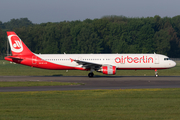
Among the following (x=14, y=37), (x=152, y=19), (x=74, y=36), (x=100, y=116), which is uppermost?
(x=152, y=19)

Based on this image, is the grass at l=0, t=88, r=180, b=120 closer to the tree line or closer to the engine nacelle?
the engine nacelle

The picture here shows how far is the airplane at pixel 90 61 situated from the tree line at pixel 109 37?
2648 inches

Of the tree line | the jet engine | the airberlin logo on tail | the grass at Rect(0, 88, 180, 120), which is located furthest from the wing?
the tree line

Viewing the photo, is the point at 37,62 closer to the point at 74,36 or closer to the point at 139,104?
the point at 139,104

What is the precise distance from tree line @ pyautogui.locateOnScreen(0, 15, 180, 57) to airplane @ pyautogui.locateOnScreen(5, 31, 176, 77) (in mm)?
67255

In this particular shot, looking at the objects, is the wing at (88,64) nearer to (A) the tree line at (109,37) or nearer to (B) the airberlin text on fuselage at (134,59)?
(B) the airberlin text on fuselage at (134,59)

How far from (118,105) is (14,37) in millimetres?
27889

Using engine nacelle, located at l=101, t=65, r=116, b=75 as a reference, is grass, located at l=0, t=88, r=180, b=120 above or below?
below

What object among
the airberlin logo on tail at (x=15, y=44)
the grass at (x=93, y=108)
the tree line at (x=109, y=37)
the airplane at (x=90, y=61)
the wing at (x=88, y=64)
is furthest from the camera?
the tree line at (x=109, y=37)

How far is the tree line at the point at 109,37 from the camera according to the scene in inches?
4304

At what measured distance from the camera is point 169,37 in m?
111

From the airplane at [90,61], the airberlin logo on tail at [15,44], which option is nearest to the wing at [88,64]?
the airplane at [90,61]

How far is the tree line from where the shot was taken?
4304 inches

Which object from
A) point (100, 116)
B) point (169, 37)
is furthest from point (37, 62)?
point (169, 37)
